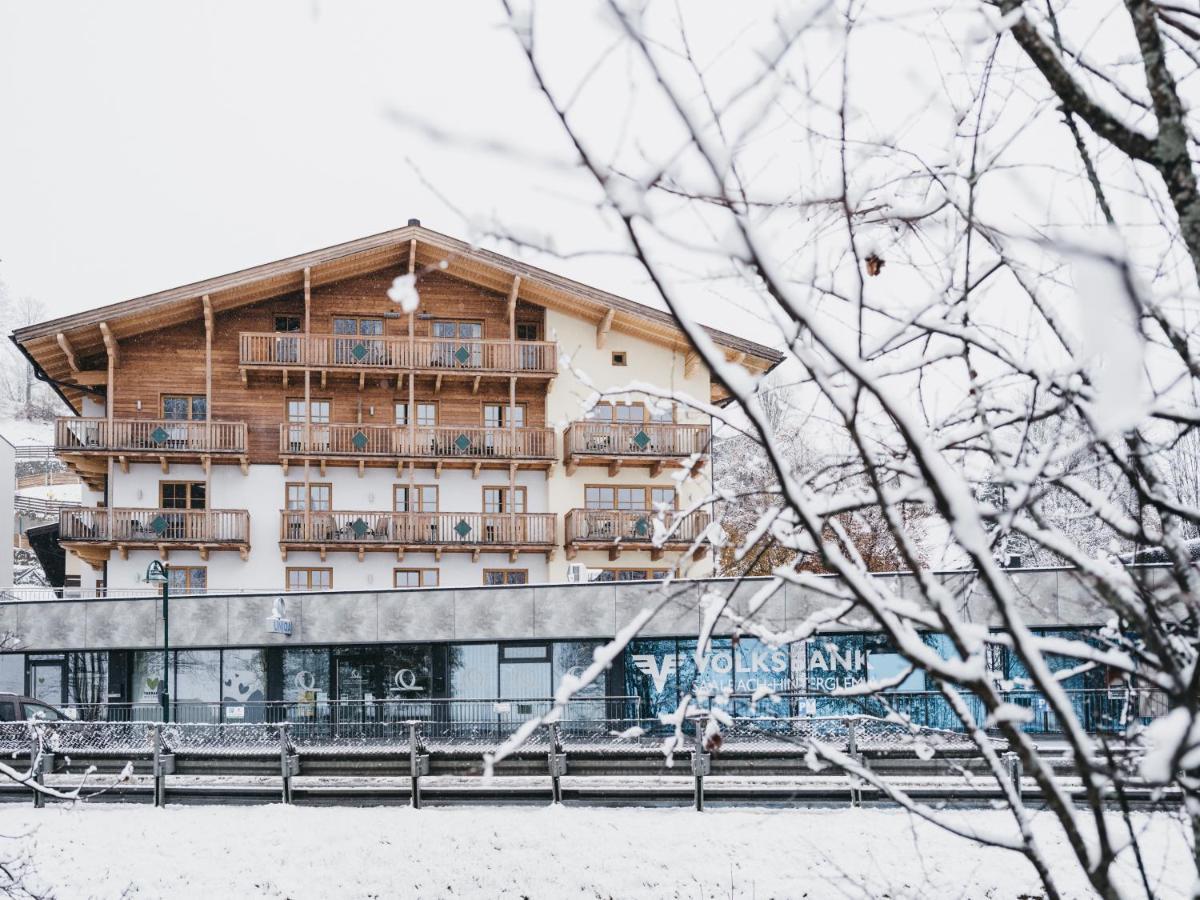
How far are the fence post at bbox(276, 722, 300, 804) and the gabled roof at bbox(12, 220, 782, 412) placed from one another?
1732cm

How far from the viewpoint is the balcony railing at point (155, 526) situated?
33812 mm

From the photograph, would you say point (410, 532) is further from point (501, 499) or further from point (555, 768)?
point (555, 768)

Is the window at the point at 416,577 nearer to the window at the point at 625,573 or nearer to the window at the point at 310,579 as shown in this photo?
the window at the point at 310,579

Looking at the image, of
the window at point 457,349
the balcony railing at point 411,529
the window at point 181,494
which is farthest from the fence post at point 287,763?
the window at point 181,494

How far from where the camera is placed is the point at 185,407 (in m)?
35.7

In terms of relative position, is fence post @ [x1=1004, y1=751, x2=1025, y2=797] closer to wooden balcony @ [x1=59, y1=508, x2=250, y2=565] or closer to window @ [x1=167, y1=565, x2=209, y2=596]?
wooden balcony @ [x1=59, y1=508, x2=250, y2=565]

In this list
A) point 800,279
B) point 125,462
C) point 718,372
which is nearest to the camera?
point 718,372

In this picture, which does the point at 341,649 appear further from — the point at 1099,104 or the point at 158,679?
the point at 1099,104

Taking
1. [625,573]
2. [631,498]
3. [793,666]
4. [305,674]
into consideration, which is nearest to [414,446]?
[631,498]

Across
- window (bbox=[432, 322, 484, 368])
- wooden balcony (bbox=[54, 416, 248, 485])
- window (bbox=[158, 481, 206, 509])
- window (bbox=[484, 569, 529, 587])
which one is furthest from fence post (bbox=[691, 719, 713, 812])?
window (bbox=[158, 481, 206, 509])

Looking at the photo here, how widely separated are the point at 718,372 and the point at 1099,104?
3.92 ft

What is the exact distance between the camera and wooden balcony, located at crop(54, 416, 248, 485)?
112 feet

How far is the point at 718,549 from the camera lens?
393 centimetres

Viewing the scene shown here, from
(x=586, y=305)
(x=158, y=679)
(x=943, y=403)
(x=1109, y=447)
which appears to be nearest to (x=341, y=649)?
(x=158, y=679)
